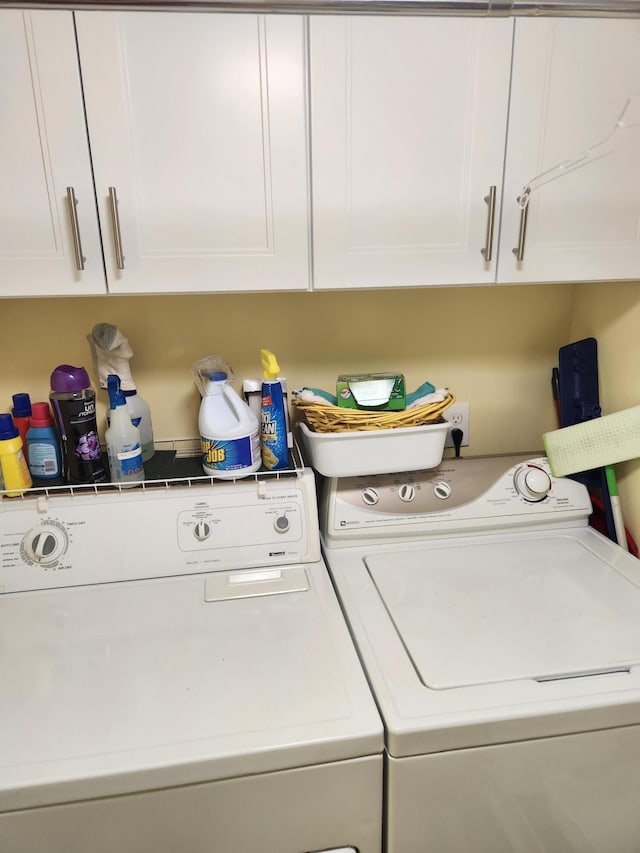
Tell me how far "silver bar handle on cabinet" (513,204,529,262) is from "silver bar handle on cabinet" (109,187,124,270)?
2.49 feet

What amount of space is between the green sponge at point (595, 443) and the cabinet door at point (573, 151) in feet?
1.10

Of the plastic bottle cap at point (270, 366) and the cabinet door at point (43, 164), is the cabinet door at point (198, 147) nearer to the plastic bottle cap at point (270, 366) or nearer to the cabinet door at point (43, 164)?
the cabinet door at point (43, 164)

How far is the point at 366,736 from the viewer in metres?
0.81

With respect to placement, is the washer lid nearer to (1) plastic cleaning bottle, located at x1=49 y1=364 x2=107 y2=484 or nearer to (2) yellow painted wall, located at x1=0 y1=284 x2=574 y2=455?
(2) yellow painted wall, located at x1=0 y1=284 x2=574 y2=455

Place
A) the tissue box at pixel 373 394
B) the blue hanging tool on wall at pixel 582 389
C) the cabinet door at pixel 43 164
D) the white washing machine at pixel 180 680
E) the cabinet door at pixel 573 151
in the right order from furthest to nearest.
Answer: the blue hanging tool on wall at pixel 582 389
the tissue box at pixel 373 394
the cabinet door at pixel 573 151
the cabinet door at pixel 43 164
the white washing machine at pixel 180 680

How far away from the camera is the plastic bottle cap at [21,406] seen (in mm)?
1250

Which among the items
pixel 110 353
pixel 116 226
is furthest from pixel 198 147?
pixel 110 353

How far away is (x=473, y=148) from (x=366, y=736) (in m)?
1.03

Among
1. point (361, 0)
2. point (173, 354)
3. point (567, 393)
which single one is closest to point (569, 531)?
point (567, 393)

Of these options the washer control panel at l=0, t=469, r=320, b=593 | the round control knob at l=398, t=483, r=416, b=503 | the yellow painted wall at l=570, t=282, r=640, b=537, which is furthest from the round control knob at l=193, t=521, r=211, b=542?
the yellow painted wall at l=570, t=282, r=640, b=537

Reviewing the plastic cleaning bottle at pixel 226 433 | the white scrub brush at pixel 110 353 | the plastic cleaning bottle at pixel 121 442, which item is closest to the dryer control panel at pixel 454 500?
the plastic cleaning bottle at pixel 226 433

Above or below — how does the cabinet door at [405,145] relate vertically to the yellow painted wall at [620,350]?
above

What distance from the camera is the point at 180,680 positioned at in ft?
3.01

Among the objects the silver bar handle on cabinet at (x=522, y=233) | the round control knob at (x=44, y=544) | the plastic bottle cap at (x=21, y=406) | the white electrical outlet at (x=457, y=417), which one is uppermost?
the silver bar handle on cabinet at (x=522, y=233)
